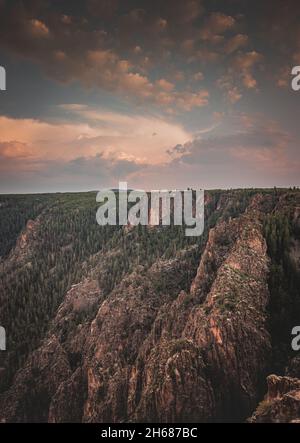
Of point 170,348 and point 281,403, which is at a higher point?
point 281,403

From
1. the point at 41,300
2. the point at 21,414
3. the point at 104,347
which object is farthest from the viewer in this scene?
the point at 41,300

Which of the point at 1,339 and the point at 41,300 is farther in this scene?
the point at 41,300

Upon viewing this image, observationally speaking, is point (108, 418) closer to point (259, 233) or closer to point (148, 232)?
point (259, 233)

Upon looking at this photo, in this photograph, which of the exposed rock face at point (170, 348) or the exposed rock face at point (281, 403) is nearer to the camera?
the exposed rock face at point (281, 403)

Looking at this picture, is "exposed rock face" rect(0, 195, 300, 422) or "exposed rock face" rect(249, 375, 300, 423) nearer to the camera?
"exposed rock face" rect(249, 375, 300, 423)

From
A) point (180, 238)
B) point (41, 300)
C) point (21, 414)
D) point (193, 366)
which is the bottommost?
point (21, 414)

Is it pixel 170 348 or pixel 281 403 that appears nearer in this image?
pixel 281 403
